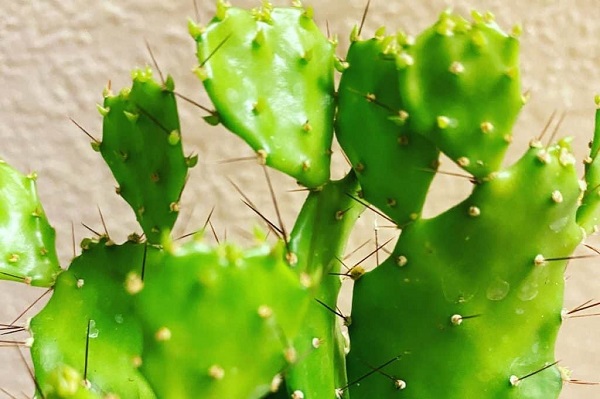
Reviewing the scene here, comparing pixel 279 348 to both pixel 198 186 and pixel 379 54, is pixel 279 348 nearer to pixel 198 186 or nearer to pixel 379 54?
pixel 379 54

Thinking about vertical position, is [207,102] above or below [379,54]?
below

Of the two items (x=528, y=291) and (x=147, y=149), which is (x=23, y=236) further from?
(x=528, y=291)

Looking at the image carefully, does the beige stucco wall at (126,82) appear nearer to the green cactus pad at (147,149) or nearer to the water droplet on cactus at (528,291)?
the green cactus pad at (147,149)

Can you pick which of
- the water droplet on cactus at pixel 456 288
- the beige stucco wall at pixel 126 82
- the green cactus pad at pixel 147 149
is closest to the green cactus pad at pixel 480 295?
the water droplet on cactus at pixel 456 288

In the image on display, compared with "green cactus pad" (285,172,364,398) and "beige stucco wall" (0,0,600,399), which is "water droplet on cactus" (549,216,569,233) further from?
"beige stucco wall" (0,0,600,399)

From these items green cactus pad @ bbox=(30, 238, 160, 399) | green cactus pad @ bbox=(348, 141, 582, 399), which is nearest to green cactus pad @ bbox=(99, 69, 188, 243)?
green cactus pad @ bbox=(30, 238, 160, 399)

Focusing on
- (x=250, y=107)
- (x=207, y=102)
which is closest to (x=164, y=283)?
(x=250, y=107)

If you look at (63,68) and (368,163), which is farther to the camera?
(63,68)

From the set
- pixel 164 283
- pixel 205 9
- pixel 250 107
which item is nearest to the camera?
pixel 164 283
